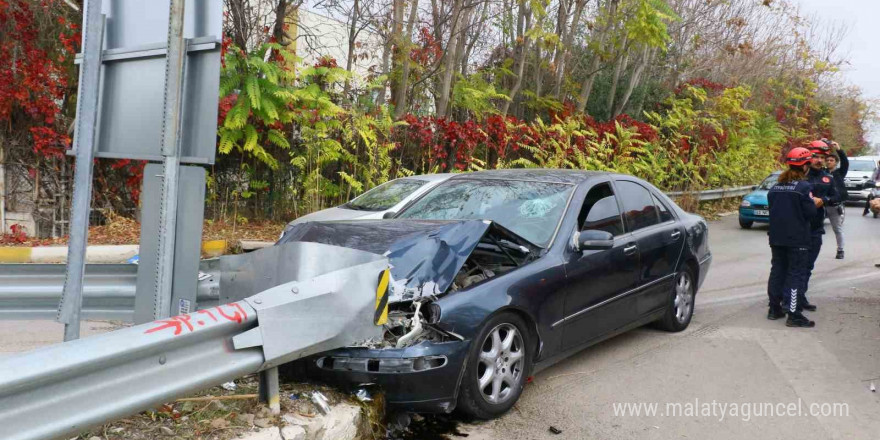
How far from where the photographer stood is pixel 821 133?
41688 millimetres

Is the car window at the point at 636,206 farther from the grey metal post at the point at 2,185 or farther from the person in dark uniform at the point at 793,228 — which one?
the grey metal post at the point at 2,185

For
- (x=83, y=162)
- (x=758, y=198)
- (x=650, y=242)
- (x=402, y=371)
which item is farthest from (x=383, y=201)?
(x=758, y=198)

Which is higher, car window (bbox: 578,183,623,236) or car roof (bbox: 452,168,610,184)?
car roof (bbox: 452,168,610,184)

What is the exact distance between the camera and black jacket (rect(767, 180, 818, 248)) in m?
7.23

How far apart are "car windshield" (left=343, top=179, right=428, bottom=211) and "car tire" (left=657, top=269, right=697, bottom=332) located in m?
4.33

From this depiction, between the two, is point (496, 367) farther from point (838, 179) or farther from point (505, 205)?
point (838, 179)

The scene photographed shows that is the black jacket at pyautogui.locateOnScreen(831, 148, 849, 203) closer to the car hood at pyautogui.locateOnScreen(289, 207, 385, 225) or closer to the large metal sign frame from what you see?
the car hood at pyautogui.locateOnScreen(289, 207, 385, 225)

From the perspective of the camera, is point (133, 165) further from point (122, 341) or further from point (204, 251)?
point (122, 341)

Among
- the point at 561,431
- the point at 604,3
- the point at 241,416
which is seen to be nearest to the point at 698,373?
the point at 561,431

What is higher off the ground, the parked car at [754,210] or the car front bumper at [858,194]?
the car front bumper at [858,194]

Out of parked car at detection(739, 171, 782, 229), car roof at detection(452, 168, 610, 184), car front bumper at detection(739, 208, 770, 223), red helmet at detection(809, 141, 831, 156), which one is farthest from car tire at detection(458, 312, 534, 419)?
car front bumper at detection(739, 208, 770, 223)

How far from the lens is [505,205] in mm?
5832

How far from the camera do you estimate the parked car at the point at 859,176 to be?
87.0 ft

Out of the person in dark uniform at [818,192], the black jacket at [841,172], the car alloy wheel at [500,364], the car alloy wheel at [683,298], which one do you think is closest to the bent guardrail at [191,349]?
the car alloy wheel at [500,364]
